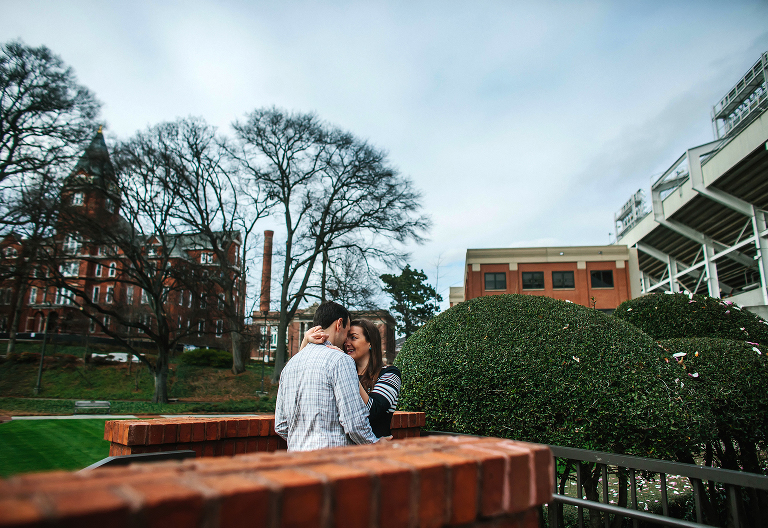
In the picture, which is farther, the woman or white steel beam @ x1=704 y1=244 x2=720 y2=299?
white steel beam @ x1=704 y1=244 x2=720 y2=299

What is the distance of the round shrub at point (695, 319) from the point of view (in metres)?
6.76

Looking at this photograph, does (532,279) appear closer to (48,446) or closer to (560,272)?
(560,272)

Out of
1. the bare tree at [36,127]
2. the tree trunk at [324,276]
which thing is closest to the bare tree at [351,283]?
the tree trunk at [324,276]

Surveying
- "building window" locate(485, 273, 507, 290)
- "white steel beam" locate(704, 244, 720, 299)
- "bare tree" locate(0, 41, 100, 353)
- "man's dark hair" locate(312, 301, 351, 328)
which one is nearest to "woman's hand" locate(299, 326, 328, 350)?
"man's dark hair" locate(312, 301, 351, 328)

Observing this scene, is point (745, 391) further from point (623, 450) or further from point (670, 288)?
point (670, 288)

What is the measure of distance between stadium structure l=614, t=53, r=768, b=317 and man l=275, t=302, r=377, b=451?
2407 centimetres

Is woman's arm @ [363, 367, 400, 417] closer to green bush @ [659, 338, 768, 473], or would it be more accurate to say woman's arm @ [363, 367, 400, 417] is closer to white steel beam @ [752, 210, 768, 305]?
green bush @ [659, 338, 768, 473]

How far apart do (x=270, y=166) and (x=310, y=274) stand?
712 centimetres

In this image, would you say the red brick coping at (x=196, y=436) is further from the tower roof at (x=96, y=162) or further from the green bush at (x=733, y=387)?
the tower roof at (x=96, y=162)

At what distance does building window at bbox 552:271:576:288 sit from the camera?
41438 millimetres

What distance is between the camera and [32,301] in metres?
58.4

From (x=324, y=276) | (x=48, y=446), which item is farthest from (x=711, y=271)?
(x=48, y=446)

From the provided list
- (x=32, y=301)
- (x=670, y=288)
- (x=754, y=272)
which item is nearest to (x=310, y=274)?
(x=670, y=288)

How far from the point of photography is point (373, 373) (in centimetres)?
367
